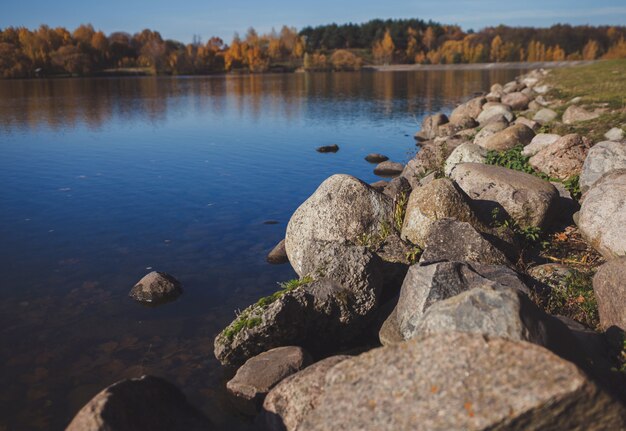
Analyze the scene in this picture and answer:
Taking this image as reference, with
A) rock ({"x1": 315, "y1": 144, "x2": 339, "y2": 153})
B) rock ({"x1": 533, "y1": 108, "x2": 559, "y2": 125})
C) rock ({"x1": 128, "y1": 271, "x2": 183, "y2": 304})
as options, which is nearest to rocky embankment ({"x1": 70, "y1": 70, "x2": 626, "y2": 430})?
rock ({"x1": 128, "y1": 271, "x2": 183, "y2": 304})

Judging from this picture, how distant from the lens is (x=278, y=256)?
1507 cm

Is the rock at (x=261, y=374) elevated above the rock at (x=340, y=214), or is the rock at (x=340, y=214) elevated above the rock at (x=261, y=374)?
the rock at (x=340, y=214)

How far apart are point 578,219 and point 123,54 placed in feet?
598

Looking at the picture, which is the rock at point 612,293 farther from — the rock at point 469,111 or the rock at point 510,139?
the rock at point 469,111

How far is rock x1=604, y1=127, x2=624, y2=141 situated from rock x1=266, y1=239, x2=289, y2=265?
1140 centimetres

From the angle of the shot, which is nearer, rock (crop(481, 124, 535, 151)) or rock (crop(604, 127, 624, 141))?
rock (crop(604, 127, 624, 141))

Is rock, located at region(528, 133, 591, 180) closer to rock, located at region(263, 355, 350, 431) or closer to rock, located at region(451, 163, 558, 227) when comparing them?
rock, located at region(451, 163, 558, 227)

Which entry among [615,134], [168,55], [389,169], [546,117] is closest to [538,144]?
[615,134]

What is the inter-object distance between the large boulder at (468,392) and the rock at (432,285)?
2.94 metres

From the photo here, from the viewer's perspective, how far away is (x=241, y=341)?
32.6 ft

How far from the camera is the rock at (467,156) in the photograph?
675 inches

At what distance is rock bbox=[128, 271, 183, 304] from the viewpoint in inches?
501

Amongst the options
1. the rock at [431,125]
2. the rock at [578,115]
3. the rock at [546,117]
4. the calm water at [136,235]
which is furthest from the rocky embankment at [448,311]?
the rock at [431,125]

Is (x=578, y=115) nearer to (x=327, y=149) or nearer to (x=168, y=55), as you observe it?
(x=327, y=149)
